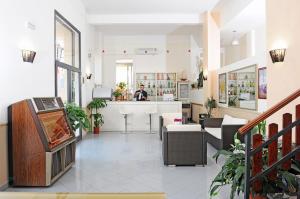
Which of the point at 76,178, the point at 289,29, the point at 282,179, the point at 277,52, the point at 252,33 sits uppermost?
the point at 252,33

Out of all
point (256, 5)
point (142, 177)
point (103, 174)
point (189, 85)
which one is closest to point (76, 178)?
point (103, 174)

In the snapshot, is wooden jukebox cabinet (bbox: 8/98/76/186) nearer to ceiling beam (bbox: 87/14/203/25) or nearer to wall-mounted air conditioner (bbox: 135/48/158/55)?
ceiling beam (bbox: 87/14/203/25)

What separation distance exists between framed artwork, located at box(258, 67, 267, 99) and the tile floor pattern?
182 cm

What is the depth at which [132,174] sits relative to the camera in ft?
17.4

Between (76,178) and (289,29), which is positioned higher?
(289,29)

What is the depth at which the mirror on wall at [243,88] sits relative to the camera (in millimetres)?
6949

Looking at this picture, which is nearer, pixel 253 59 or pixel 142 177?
pixel 142 177

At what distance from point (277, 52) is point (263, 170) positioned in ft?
9.19

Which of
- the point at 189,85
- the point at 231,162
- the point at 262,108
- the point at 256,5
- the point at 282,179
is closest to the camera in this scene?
the point at 282,179

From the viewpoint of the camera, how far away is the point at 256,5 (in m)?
7.68

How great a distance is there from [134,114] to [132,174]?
578 centimetres

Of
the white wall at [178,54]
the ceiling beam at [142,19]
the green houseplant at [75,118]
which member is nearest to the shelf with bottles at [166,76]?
the white wall at [178,54]

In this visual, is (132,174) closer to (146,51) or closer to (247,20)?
(247,20)

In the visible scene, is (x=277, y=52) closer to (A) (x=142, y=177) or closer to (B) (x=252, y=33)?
(A) (x=142, y=177)
